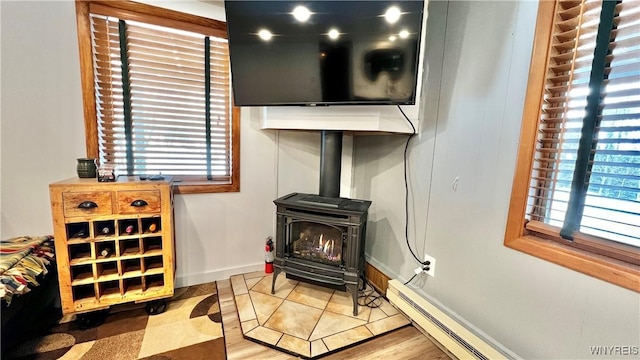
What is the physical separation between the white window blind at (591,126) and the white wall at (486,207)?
131mm

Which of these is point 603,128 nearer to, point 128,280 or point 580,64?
point 580,64

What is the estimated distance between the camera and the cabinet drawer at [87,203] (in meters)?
1.50

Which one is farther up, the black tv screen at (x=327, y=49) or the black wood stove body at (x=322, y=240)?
the black tv screen at (x=327, y=49)

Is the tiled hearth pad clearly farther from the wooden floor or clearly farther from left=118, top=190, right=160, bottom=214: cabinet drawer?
left=118, top=190, right=160, bottom=214: cabinet drawer

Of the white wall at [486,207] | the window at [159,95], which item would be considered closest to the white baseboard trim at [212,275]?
the window at [159,95]

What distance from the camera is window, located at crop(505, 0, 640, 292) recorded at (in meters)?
1.01

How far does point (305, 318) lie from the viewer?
181 cm

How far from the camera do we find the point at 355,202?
200 centimetres

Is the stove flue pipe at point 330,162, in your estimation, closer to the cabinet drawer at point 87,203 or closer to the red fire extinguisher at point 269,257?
the red fire extinguisher at point 269,257

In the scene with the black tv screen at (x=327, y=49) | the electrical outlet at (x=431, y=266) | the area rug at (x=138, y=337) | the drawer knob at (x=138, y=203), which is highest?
the black tv screen at (x=327, y=49)

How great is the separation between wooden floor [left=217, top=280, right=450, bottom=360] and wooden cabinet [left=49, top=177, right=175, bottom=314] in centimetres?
58

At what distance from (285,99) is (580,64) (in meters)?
1.54

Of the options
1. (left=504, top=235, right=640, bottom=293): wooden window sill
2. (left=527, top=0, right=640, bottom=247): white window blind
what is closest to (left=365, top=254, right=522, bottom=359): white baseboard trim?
(left=504, top=235, right=640, bottom=293): wooden window sill

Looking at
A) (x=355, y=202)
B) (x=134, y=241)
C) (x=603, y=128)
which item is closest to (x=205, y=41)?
(x=134, y=241)
